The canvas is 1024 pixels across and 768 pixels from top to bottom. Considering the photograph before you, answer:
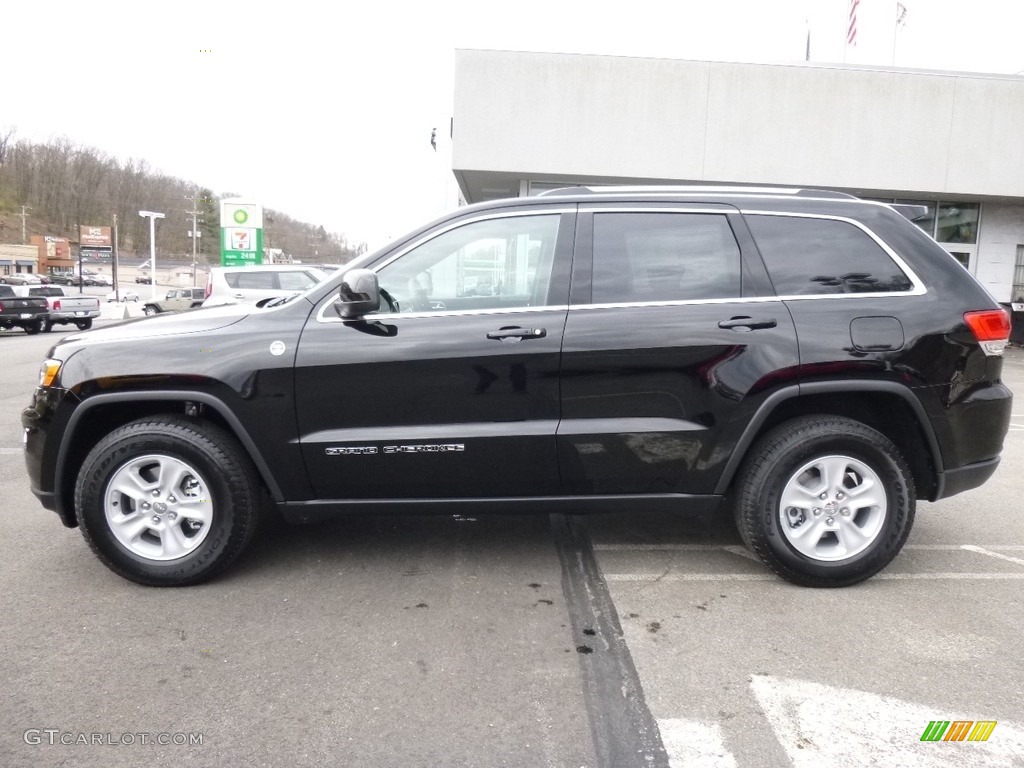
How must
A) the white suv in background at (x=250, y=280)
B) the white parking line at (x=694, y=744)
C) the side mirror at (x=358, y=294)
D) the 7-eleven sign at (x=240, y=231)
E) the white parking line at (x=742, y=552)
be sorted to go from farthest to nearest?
1. the 7-eleven sign at (x=240, y=231)
2. the white suv in background at (x=250, y=280)
3. the white parking line at (x=742, y=552)
4. the side mirror at (x=358, y=294)
5. the white parking line at (x=694, y=744)

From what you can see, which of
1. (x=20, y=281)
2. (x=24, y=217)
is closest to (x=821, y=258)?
(x=20, y=281)

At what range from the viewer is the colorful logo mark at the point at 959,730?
2.62 meters

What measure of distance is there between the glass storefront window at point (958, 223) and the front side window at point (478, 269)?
63.7ft

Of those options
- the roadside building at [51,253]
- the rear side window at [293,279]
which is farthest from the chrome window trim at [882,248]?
the roadside building at [51,253]

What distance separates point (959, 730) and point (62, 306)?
1148 inches

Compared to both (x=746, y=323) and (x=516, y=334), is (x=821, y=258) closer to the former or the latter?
(x=746, y=323)

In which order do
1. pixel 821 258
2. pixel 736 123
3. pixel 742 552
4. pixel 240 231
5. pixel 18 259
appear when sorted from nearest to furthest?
pixel 821 258
pixel 742 552
pixel 736 123
pixel 240 231
pixel 18 259

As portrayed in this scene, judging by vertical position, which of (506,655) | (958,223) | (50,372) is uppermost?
(958,223)

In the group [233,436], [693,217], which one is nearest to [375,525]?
[233,436]

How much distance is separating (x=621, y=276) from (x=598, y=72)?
15040 millimetres

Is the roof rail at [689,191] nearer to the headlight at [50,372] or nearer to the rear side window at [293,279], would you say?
the headlight at [50,372]

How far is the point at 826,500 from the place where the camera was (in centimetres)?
378

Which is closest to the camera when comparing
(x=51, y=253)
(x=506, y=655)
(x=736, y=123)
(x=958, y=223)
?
(x=506, y=655)

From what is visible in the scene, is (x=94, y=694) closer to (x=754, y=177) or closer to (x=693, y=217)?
(x=693, y=217)
